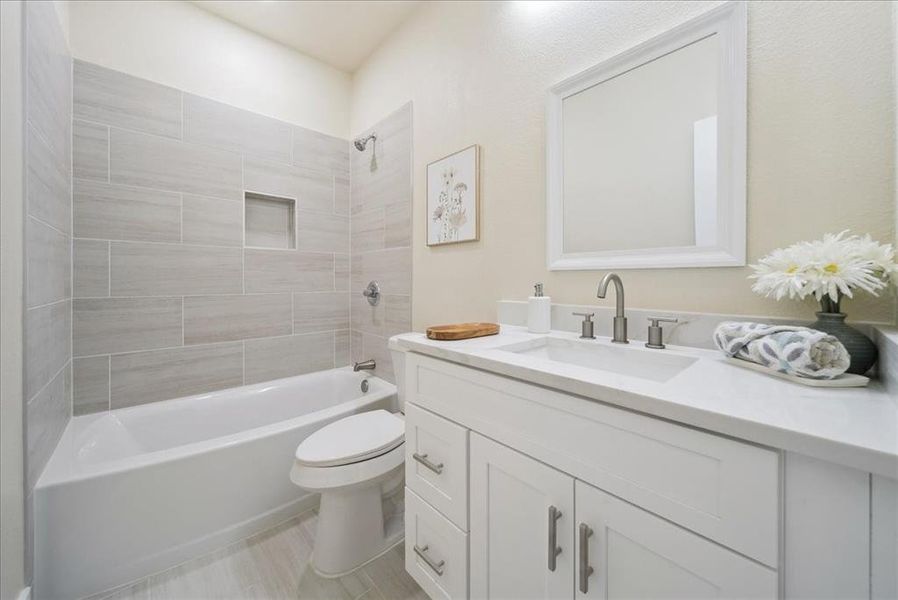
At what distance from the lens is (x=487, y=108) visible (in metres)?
1.54

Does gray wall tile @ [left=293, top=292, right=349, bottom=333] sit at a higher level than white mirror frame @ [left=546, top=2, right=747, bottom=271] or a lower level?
lower

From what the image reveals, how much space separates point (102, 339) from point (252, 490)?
43.7 inches

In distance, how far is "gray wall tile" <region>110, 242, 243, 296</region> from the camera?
1752mm

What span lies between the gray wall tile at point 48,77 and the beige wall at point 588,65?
1.45 meters

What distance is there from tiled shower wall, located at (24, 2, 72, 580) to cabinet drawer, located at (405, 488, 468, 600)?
1.19 m

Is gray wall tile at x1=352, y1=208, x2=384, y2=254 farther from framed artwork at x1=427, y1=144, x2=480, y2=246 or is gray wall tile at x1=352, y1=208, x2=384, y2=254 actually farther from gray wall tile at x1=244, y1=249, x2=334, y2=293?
framed artwork at x1=427, y1=144, x2=480, y2=246

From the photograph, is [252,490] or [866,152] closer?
[866,152]

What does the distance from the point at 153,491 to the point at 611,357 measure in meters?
1.76

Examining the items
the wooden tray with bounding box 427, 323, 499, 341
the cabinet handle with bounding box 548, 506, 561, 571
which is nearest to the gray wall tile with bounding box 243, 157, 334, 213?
the wooden tray with bounding box 427, 323, 499, 341

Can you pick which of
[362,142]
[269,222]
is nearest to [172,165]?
[269,222]

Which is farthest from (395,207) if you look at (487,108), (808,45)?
(808,45)

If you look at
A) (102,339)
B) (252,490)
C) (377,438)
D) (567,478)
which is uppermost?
(102,339)

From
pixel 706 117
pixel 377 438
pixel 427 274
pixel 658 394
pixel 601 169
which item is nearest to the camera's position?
pixel 658 394

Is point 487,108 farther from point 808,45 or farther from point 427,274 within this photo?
point 808,45
